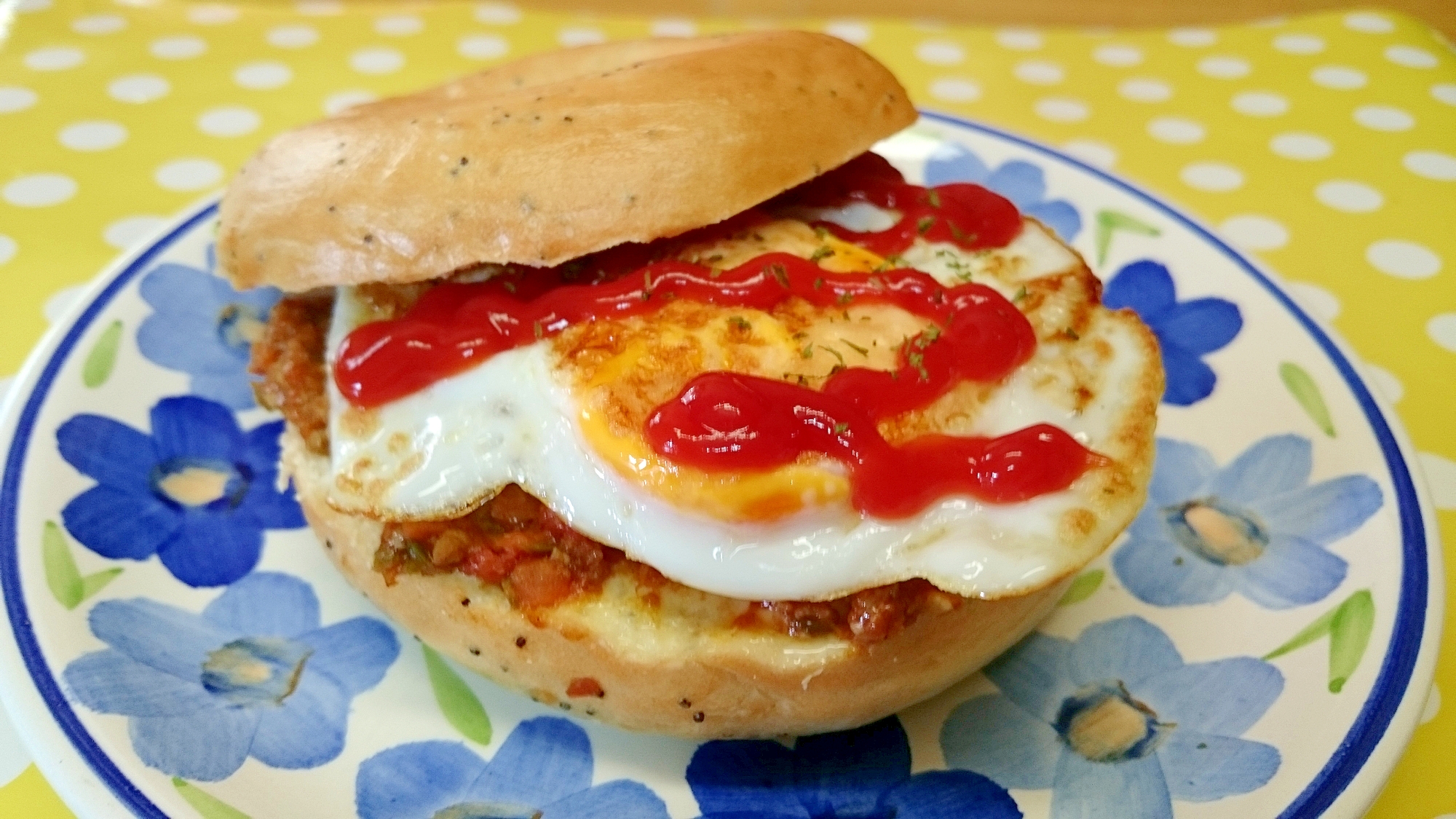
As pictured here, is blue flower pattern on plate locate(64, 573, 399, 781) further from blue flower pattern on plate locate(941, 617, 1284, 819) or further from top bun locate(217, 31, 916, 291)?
blue flower pattern on plate locate(941, 617, 1284, 819)

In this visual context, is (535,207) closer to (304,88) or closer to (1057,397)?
(1057,397)

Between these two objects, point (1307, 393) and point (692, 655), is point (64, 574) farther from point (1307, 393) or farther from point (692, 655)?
point (1307, 393)

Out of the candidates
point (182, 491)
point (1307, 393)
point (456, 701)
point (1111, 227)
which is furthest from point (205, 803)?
point (1111, 227)

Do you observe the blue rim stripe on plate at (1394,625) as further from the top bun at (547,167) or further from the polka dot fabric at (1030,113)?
the top bun at (547,167)

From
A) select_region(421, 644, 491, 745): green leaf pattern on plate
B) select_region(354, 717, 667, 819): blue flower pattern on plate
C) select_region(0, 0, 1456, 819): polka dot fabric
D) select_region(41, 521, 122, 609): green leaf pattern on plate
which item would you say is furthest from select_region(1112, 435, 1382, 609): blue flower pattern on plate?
select_region(41, 521, 122, 609): green leaf pattern on plate

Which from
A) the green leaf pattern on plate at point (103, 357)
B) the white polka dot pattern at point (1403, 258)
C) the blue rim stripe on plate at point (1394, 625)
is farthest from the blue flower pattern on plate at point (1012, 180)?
the green leaf pattern on plate at point (103, 357)
